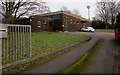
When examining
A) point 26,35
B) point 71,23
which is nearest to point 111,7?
point 71,23

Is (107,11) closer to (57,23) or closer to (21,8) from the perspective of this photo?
(57,23)

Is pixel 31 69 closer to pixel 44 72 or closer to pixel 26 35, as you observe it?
pixel 44 72

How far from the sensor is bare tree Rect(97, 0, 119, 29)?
40.9 metres

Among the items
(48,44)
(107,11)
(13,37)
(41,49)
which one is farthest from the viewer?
(107,11)

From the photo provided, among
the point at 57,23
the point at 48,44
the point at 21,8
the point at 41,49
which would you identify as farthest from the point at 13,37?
the point at 57,23

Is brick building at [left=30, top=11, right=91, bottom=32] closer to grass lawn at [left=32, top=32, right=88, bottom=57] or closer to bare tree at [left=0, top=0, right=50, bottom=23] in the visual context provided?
bare tree at [left=0, top=0, right=50, bottom=23]

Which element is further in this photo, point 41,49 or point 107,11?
point 107,11

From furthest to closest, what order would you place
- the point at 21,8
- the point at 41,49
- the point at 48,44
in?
the point at 21,8, the point at 48,44, the point at 41,49

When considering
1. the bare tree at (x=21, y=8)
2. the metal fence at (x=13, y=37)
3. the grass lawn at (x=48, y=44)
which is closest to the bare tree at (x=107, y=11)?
the bare tree at (x=21, y=8)

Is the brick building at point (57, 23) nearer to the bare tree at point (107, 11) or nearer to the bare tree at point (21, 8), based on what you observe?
the bare tree at point (21, 8)

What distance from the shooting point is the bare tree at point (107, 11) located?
40.9 meters

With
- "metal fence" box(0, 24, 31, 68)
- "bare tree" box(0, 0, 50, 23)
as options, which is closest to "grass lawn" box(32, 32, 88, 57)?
"metal fence" box(0, 24, 31, 68)

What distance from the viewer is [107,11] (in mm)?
43188

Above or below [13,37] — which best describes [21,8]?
above
